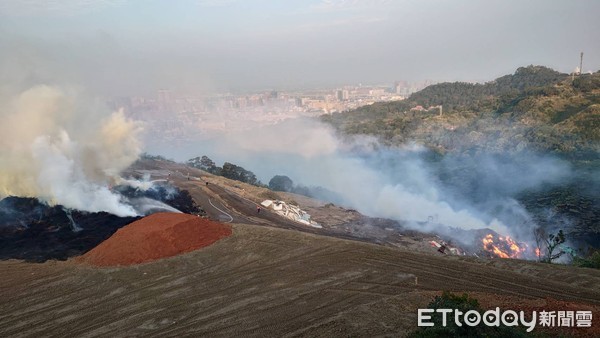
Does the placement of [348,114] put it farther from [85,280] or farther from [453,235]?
[85,280]

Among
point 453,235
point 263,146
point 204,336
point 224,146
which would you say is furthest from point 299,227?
point 224,146

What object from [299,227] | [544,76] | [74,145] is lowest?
[299,227]

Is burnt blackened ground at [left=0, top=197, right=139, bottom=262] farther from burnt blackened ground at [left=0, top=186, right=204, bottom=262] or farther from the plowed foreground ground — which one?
the plowed foreground ground

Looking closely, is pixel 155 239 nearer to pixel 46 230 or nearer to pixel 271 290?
pixel 271 290

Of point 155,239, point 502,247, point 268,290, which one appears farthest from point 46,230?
point 502,247

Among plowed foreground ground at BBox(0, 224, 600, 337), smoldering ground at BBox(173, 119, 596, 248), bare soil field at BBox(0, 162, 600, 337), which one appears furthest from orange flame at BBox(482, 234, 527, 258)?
plowed foreground ground at BBox(0, 224, 600, 337)

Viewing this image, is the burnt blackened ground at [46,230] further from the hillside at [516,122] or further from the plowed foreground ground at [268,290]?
the hillside at [516,122]

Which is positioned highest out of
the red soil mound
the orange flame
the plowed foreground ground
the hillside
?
the hillside
